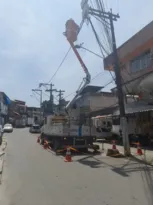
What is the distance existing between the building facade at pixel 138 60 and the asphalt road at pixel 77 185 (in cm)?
1003

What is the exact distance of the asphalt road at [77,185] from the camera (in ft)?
21.1

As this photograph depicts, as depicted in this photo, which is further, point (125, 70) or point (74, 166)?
point (125, 70)

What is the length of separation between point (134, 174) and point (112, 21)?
382 inches

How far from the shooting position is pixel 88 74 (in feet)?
74.8

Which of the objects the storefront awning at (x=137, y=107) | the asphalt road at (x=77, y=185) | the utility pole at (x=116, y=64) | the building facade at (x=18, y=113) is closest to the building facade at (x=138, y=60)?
→ the storefront awning at (x=137, y=107)

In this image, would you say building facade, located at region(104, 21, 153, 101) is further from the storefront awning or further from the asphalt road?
the asphalt road

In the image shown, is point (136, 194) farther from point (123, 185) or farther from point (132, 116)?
point (132, 116)

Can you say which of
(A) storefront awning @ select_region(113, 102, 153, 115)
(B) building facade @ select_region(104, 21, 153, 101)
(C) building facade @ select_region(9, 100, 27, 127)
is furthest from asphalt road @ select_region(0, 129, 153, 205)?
(C) building facade @ select_region(9, 100, 27, 127)

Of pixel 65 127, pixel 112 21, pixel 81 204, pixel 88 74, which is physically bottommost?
pixel 81 204

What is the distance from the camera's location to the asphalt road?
6.44 m

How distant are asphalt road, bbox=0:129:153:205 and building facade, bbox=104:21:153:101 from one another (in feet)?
32.9

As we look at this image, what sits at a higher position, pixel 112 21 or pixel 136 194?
pixel 112 21

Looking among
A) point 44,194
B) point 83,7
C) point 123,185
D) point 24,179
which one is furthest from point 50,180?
point 83,7

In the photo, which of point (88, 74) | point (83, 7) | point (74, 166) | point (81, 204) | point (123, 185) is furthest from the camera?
point (88, 74)
